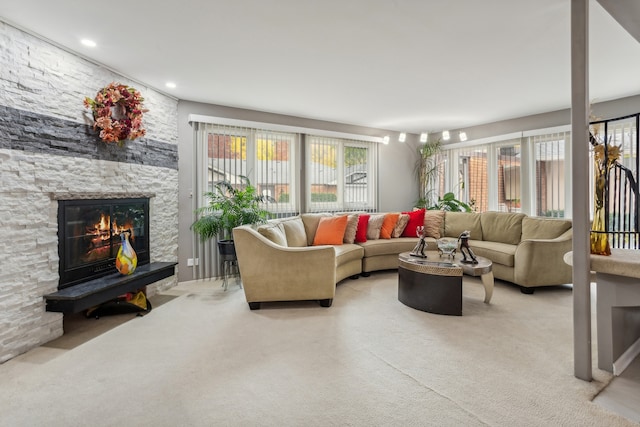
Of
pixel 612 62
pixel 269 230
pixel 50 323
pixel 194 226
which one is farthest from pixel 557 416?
pixel 194 226

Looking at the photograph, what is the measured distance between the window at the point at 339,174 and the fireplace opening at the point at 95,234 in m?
2.56

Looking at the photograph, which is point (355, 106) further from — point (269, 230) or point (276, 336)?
point (276, 336)

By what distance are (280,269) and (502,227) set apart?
336 centimetres

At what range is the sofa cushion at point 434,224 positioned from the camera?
16.5ft

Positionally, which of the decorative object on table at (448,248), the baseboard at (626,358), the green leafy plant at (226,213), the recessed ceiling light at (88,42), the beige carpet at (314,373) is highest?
the recessed ceiling light at (88,42)

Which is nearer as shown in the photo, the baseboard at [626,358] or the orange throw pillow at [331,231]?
the baseboard at [626,358]

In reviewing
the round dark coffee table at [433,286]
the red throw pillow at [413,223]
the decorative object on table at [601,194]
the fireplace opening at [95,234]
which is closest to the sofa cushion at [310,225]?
the red throw pillow at [413,223]

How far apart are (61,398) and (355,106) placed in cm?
430

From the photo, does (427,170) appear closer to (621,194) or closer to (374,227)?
(374,227)

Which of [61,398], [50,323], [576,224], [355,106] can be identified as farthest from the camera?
[355,106]

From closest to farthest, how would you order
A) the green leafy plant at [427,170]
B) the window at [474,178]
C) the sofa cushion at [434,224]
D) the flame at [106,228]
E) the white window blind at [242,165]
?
the flame at [106,228] → the white window blind at [242,165] → the sofa cushion at [434,224] → the window at [474,178] → the green leafy plant at [427,170]

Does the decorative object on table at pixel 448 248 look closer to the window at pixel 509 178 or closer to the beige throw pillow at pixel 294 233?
the beige throw pillow at pixel 294 233

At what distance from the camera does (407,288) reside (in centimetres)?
325

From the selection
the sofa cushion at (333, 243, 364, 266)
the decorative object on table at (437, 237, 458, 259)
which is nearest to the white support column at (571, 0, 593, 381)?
the decorative object on table at (437, 237, 458, 259)
